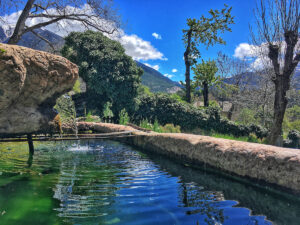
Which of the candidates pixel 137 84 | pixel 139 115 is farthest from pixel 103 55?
pixel 139 115

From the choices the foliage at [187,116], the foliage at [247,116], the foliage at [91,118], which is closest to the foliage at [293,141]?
the foliage at [187,116]

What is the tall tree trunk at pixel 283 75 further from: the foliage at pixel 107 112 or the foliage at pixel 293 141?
the foliage at pixel 107 112

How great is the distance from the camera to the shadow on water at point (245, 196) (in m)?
2.67

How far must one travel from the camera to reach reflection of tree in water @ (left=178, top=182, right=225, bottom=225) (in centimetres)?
245

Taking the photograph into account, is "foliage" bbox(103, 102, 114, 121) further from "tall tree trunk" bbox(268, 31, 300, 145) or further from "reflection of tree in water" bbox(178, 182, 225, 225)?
"reflection of tree in water" bbox(178, 182, 225, 225)

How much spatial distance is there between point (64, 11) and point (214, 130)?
1283 cm

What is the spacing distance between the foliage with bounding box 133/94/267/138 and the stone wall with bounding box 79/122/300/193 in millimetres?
8406

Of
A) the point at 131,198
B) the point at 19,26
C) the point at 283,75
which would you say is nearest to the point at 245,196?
the point at 131,198

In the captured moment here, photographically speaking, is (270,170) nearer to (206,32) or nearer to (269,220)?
(269,220)

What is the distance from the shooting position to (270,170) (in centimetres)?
340

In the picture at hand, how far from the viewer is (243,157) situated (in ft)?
12.7

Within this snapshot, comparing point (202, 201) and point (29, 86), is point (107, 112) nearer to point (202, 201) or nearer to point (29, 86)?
point (29, 86)

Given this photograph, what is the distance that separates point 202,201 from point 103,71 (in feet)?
47.9

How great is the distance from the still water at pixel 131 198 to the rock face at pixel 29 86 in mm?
953
